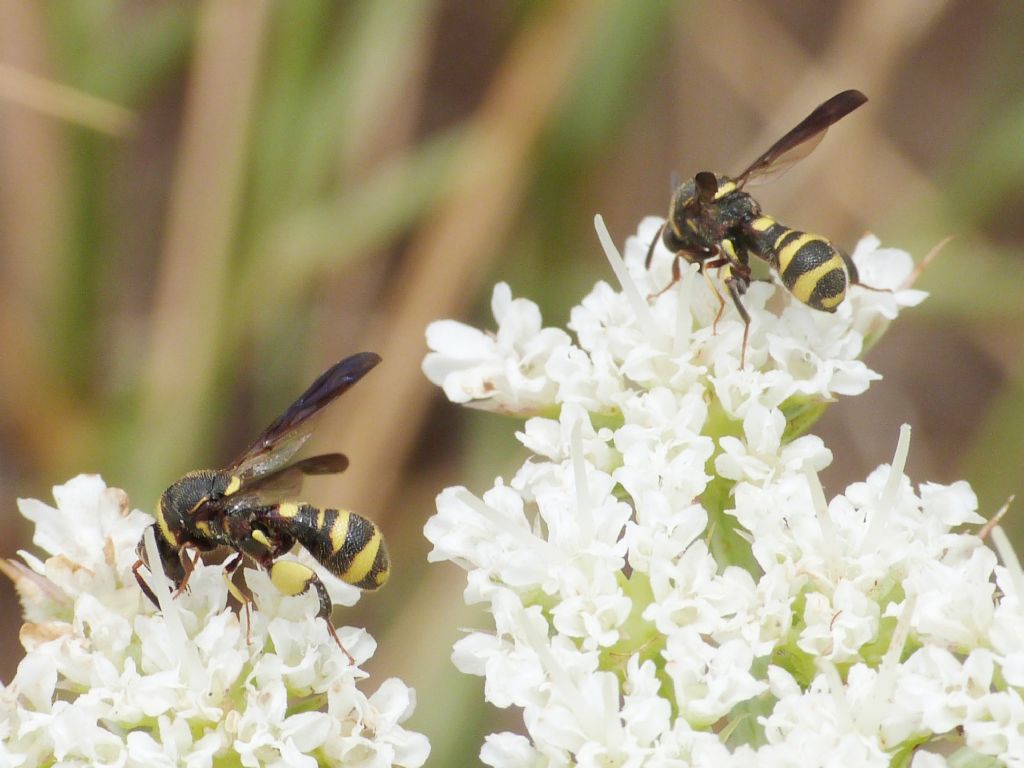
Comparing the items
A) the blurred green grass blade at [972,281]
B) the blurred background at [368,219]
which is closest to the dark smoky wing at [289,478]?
the blurred background at [368,219]

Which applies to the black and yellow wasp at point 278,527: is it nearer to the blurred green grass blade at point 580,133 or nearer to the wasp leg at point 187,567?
the wasp leg at point 187,567

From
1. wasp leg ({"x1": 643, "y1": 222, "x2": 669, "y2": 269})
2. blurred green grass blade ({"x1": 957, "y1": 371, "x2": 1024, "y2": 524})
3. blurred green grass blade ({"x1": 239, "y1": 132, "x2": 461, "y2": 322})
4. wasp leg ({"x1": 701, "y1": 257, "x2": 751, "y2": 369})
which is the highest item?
blurred green grass blade ({"x1": 239, "y1": 132, "x2": 461, "y2": 322})

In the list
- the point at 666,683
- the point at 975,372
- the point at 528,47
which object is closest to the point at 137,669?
the point at 666,683

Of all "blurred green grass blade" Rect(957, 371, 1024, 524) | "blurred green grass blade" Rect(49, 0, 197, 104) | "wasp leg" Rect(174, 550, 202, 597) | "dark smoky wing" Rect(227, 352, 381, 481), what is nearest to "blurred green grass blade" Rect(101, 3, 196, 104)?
"blurred green grass blade" Rect(49, 0, 197, 104)

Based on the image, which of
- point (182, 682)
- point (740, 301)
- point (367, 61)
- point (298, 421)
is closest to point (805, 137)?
point (740, 301)

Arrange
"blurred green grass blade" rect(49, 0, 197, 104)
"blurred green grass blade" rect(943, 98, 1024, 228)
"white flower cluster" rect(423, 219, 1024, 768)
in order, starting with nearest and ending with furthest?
"white flower cluster" rect(423, 219, 1024, 768) → "blurred green grass blade" rect(49, 0, 197, 104) → "blurred green grass blade" rect(943, 98, 1024, 228)

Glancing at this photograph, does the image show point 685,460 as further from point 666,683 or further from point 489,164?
point 489,164

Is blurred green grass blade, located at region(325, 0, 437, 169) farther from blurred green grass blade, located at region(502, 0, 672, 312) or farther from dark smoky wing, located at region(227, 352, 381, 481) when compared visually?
dark smoky wing, located at region(227, 352, 381, 481)
